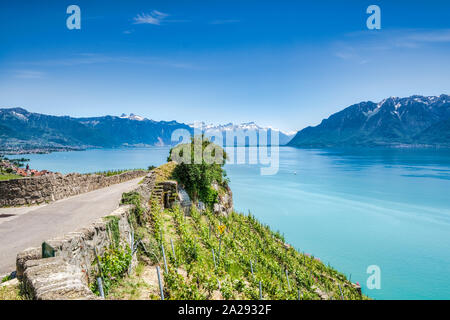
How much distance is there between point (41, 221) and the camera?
11914 mm

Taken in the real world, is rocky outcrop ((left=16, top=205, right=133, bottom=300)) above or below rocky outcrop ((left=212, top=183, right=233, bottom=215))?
above

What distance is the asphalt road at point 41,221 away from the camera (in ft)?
29.3

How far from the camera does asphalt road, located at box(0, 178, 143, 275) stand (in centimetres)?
895

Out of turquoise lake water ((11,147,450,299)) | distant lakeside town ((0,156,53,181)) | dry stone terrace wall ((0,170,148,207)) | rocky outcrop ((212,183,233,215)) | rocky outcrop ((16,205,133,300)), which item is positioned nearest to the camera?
rocky outcrop ((16,205,133,300))

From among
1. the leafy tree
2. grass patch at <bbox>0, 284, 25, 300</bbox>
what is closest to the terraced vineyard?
the leafy tree

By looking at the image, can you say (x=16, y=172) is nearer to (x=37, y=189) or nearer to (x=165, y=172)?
(x=37, y=189)

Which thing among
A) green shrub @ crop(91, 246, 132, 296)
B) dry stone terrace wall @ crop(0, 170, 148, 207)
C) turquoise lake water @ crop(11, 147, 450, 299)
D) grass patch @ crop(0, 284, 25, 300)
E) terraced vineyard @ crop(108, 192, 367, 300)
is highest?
dry stone terrace wall @ crop(0, 170, 148, 207)

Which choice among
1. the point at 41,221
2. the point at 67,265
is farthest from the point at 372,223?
the point at 67,265

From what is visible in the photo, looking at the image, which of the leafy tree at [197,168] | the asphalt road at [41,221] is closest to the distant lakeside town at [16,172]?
the asphalt road at [41,221]

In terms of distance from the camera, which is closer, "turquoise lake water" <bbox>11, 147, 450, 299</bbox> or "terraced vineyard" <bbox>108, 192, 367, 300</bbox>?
"terraced vineyard" <bbox>108, 192, 367, 300</bbox>

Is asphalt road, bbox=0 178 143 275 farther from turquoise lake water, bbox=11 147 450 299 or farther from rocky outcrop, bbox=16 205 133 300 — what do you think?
turquoise lake water, bbox=11 147 450 299
